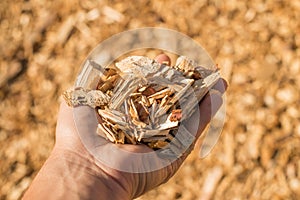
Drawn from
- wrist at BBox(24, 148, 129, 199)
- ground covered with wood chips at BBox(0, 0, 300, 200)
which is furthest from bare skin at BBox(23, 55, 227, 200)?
ground covered with wood chips at BBox(0, 0, 300, 200)

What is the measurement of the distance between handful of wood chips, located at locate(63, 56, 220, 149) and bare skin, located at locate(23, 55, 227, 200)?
0.04 meters

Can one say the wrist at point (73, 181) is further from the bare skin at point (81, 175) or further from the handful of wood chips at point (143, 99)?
the handful of wood chips at point (143, 99)

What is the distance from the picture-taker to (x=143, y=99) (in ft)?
5.20

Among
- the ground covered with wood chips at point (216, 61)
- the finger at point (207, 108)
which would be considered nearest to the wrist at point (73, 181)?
the finger at point (207, 108)

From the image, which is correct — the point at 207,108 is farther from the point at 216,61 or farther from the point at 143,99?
the point at 216,61

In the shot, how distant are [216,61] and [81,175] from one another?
1006mm

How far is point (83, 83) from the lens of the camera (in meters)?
1.64

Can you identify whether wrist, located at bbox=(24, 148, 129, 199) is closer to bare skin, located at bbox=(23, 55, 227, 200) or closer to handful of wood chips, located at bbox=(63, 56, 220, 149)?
bare skin, located at bbox=(23, 55, 227, 200)

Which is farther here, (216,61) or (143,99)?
(216,61)

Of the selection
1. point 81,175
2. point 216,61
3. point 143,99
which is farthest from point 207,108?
point 216,61

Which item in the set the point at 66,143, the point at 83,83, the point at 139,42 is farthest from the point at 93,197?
the point at 139,42

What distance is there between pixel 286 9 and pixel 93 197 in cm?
139

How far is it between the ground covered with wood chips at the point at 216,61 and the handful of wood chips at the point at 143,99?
17.5 inches

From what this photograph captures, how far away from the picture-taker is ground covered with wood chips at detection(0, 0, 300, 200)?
6.36 feet
